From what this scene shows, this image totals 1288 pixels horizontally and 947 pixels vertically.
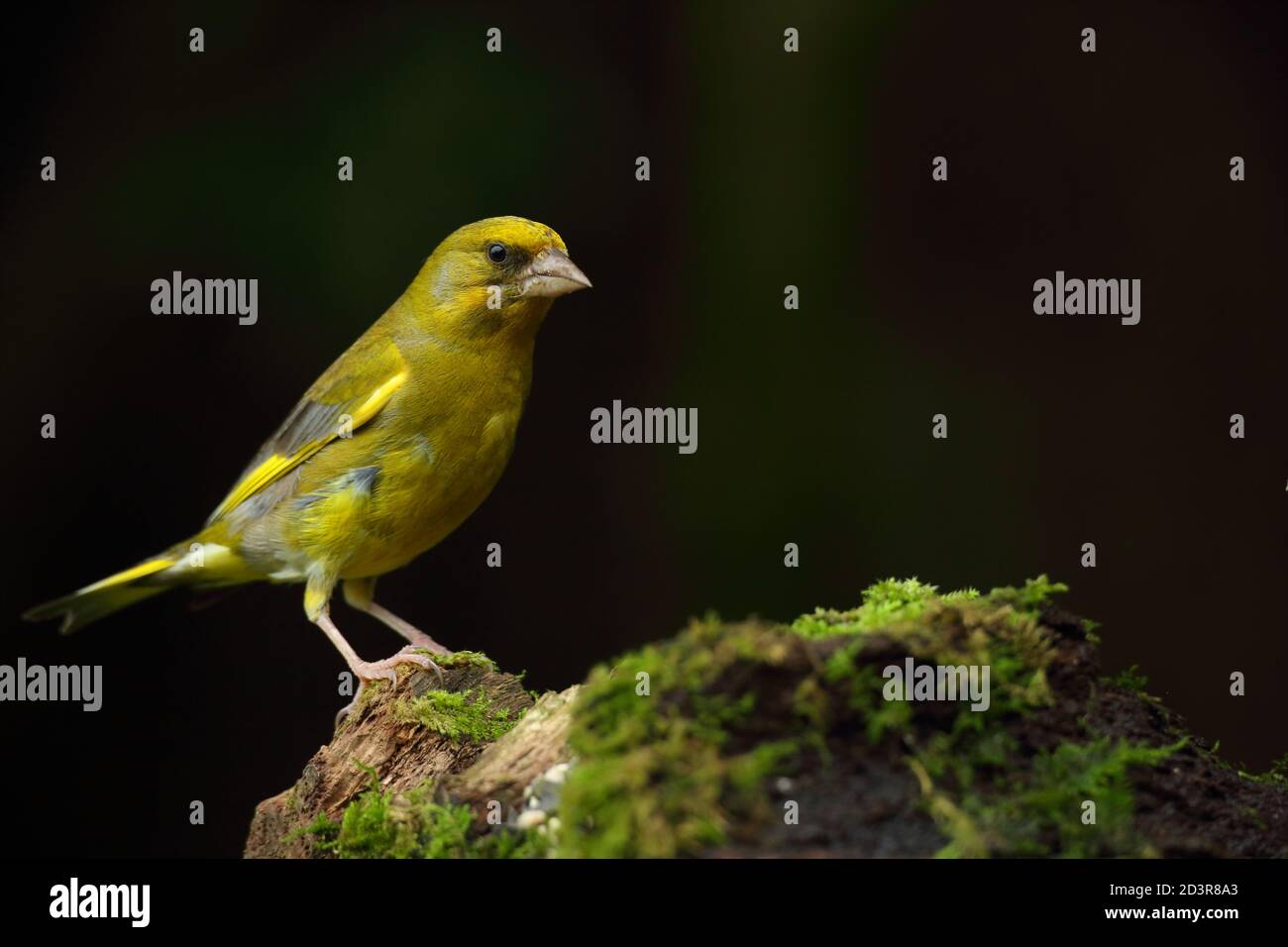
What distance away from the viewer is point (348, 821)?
3.88 meters

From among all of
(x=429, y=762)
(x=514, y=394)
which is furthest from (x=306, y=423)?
(x=429, y=762)

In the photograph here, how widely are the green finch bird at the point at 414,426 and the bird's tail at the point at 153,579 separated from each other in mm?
202

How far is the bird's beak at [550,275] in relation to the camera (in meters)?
5.52

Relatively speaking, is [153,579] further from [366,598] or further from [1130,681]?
[1130,681]

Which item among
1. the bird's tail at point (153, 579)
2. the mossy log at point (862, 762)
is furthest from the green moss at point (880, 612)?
the bird's tail at point (153, 579)

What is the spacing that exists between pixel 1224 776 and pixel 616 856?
1.62 meters

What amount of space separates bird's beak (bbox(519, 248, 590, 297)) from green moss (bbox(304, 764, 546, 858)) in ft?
7.28

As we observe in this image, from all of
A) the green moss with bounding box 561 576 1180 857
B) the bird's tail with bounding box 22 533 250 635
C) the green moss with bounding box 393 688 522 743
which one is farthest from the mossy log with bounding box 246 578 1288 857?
the bird's tail with bounding box 22 533 250 635

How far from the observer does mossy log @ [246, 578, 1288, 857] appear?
2.89 m

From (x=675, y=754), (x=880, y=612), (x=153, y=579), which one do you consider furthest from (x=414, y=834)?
(x=153, y=579)

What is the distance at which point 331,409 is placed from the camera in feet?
19.1

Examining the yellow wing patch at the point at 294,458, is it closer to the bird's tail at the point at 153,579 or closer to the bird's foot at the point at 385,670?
the bird's tail at the point at 153,579

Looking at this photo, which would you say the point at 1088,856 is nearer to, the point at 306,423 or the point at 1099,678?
the point at 1099,678

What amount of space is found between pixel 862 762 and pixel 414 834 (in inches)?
46.8
